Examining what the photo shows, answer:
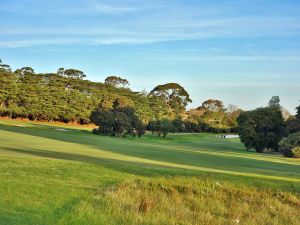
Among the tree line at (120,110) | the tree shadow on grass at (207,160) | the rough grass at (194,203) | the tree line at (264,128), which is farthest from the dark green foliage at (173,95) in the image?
the rough grass at (194,203)

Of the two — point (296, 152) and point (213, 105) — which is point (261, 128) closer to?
point (296, 152)

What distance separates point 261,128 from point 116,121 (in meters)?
17.2

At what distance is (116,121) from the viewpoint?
55000 millimetres

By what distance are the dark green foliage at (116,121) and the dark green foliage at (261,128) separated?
13.8 m

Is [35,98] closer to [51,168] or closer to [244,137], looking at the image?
[244,137]

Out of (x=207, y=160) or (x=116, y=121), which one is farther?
(x=116, y=121)

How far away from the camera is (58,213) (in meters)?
8.80

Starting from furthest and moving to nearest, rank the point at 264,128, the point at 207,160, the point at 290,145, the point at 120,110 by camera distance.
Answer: the point at 120,110
the point at 264,128
the point at 290,145
the point at 207,160

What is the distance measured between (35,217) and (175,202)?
18.4 ft

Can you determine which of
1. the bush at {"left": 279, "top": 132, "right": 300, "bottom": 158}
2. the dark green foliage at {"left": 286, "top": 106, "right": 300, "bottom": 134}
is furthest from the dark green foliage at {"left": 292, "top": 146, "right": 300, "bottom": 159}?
the dark green foliage at {"left": 286, "top": 106, "right": 300, "bottom": 134}

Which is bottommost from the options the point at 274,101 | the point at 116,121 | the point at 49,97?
the point at 116,121

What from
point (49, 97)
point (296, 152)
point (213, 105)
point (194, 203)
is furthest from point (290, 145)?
point (213, 105)

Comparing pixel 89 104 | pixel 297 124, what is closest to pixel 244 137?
pixel 297 124

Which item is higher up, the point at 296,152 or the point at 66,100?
the point at 66,100
